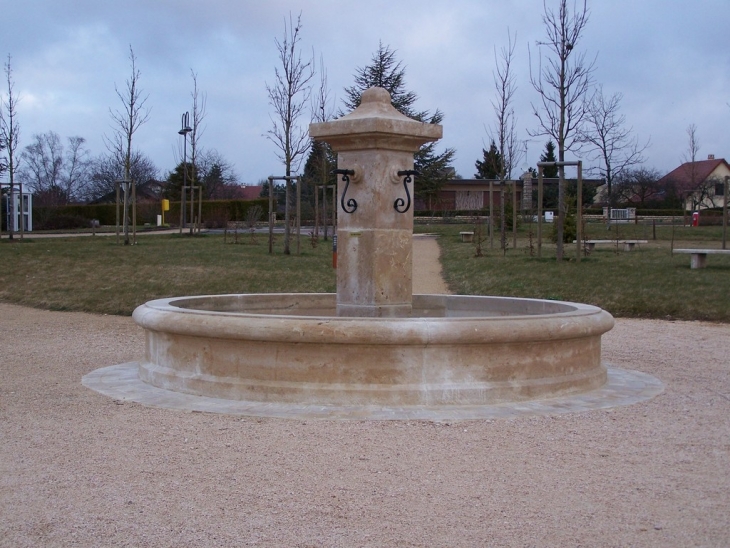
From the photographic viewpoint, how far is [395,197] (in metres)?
7.76

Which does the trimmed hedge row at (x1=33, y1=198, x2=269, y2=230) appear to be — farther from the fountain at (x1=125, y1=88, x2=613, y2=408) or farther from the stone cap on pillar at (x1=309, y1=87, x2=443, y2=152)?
the fountain at (x1=125, y1=88, x2=613, y2=408)

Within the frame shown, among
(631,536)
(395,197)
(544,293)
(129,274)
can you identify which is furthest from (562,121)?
(631,536)

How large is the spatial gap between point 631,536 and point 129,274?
15.7 metres

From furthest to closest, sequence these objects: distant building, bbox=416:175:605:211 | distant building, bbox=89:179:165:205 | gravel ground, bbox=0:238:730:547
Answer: distant building, bbox=89:179:165:205
distant building, bbox=416:175:605:211
gravel ground, bbox=0:238:730:547

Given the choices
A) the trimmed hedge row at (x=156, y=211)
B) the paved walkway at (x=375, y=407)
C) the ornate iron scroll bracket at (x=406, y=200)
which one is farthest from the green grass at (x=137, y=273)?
the trimmed hedge row at (x=156, y=211)

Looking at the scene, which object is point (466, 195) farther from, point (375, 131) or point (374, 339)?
point (374, 339)

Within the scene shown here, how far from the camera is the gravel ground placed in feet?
12.9

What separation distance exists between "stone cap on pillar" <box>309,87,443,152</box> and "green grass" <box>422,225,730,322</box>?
307 inches

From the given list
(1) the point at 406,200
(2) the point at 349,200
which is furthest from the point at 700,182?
(2) the point at 349,200

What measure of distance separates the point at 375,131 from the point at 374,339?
6.85ft

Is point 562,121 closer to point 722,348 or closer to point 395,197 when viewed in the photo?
point 722,348

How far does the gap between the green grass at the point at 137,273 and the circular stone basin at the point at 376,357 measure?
8.44m

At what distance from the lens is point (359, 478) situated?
4.76 meters

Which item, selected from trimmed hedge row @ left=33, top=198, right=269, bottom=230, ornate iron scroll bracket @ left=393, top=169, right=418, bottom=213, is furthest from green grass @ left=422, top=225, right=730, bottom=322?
trimmed hedge row @ left=33, top=198, right=269, bottom=230
